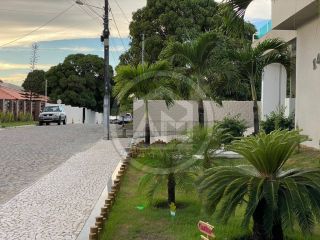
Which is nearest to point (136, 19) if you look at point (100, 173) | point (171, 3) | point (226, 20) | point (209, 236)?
point (171, 3)

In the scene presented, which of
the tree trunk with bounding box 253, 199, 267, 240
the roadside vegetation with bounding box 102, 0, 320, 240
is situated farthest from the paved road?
the tree trunk with bounding box 253, 199, 267, 240

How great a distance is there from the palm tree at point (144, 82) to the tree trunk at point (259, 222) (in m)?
12.9

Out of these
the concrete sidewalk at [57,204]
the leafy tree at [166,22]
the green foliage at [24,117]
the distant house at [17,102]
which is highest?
the leafy tree at [166,22]

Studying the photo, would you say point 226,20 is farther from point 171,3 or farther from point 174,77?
point 171,3

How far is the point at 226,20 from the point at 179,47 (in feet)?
29.7

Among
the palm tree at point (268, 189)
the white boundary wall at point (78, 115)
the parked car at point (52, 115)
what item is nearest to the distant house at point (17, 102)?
the white boundary wall at point (78, 115)

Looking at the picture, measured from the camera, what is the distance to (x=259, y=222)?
5.52m

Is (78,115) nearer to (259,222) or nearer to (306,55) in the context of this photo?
(306,55)

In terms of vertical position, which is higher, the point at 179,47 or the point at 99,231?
the point at 179,47

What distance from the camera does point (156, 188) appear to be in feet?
26.0

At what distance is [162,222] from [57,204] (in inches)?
90.1

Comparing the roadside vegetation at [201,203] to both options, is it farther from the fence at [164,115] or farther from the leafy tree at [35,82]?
the leafy tree at [35,82]

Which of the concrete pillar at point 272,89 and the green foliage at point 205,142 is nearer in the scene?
the green foliage at point 205,142

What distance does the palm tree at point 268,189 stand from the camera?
5172 mm
